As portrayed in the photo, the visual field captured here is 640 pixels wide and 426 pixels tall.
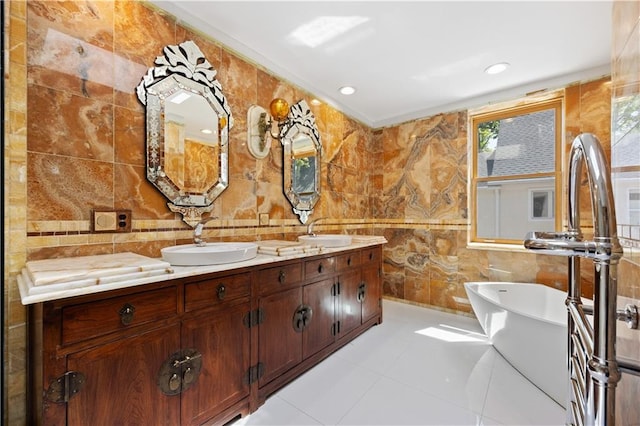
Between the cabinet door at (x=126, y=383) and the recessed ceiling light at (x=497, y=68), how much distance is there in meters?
3.17

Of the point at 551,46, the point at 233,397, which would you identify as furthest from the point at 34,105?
the point at 551,46

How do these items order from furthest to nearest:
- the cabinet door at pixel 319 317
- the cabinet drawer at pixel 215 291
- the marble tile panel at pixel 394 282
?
the marble tile panel at pixel 394 282
the cabinet door at pixel 319 317
the cabinet drawer at pixel 215 291

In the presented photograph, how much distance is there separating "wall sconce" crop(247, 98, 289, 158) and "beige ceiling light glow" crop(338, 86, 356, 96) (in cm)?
87

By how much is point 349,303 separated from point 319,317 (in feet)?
1.46

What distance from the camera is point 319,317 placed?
2127 millimetres

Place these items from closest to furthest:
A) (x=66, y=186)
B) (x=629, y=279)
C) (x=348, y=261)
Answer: (x=629, y=279) → (x=66, y=186) → (x=348, y=261)

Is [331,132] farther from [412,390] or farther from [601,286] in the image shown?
[601,286]

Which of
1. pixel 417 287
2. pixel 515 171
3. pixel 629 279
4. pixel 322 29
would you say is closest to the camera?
pixel 629 279

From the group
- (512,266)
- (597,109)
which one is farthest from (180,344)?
(597,109)

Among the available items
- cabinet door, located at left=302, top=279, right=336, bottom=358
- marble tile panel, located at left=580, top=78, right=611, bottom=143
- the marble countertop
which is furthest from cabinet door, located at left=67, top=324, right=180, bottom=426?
marble tile panel, located at left=580, top=78, right=611, bottom=143

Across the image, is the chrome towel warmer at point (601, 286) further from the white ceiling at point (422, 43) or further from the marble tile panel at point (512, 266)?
the marble tile panel at point (512, 266)

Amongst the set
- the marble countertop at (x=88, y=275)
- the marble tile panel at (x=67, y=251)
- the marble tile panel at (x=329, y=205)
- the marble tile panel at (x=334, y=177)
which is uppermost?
the marble tile panel at (x=334, y=177)

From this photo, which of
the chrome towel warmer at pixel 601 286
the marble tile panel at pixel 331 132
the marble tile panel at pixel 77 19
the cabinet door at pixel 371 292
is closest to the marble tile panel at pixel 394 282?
the cabinet door at pixel 371 292

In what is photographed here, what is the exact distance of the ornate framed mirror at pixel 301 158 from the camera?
8.46 feet
